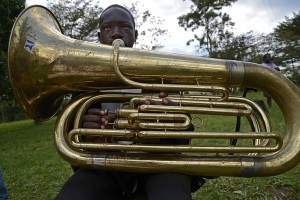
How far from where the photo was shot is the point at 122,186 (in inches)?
72.2

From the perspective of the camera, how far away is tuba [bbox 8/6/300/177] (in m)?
1.68

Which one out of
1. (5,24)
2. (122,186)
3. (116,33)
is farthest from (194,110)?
(5,24)

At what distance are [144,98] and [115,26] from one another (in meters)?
0.70

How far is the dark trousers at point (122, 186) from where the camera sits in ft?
5.18

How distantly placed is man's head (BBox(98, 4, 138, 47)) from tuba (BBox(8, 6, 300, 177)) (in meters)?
0.30

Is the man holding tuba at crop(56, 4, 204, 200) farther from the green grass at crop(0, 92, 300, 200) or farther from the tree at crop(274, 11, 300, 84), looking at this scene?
the tree at crop(274, 11, 300, 84)

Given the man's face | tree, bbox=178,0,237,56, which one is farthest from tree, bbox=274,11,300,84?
the man's face

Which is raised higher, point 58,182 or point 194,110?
point 194,110

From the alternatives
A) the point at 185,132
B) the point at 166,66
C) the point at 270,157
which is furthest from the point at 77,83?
the point at 270,157

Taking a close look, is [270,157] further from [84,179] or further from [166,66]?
[84,179]

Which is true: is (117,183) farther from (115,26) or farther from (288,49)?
(288,49)

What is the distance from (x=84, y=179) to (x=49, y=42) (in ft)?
2.60

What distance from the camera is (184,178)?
5.62ft

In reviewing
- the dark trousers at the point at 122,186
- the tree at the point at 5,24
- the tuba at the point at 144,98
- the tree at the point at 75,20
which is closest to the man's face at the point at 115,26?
the tuba at the point at 144,98
